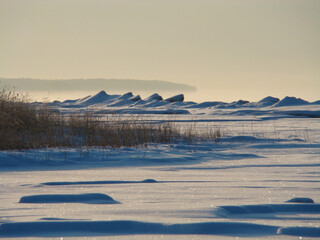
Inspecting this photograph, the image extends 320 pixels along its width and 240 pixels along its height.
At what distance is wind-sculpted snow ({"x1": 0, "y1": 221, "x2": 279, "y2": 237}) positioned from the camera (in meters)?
1.56

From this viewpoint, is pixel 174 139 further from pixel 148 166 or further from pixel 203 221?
pixel 203 221

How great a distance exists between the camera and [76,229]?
161cm

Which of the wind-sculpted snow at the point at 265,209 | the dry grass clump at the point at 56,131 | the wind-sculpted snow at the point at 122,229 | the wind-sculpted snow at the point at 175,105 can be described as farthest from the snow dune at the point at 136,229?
the wind-sculpted snow at the point at 175,105

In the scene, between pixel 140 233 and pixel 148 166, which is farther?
pixel 148 166

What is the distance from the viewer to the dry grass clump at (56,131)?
7344 mm

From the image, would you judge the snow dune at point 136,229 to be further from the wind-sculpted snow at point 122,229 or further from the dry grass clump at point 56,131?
the dry grass clump at point 56,131

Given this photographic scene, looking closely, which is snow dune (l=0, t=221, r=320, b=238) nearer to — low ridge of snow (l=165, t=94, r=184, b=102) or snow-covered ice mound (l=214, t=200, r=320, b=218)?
snow-covered ice mound (l=214, t=200, r=320, b=218)

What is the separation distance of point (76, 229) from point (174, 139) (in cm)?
731

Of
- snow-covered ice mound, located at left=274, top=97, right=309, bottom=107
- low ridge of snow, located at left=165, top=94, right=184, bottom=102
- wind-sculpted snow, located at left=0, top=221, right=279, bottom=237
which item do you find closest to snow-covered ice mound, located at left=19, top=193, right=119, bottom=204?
wind-sculpted snow, located at left=0, top=221, right=279, bottom=237

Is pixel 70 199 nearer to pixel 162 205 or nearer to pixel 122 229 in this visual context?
pixel 162 205

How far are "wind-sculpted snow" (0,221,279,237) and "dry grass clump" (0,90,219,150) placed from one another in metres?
5.26

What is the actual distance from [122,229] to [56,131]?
755 cm

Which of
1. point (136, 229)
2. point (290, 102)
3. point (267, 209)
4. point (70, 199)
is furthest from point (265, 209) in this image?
point (290, 102)

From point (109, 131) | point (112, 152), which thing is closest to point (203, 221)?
point (112, 152)
